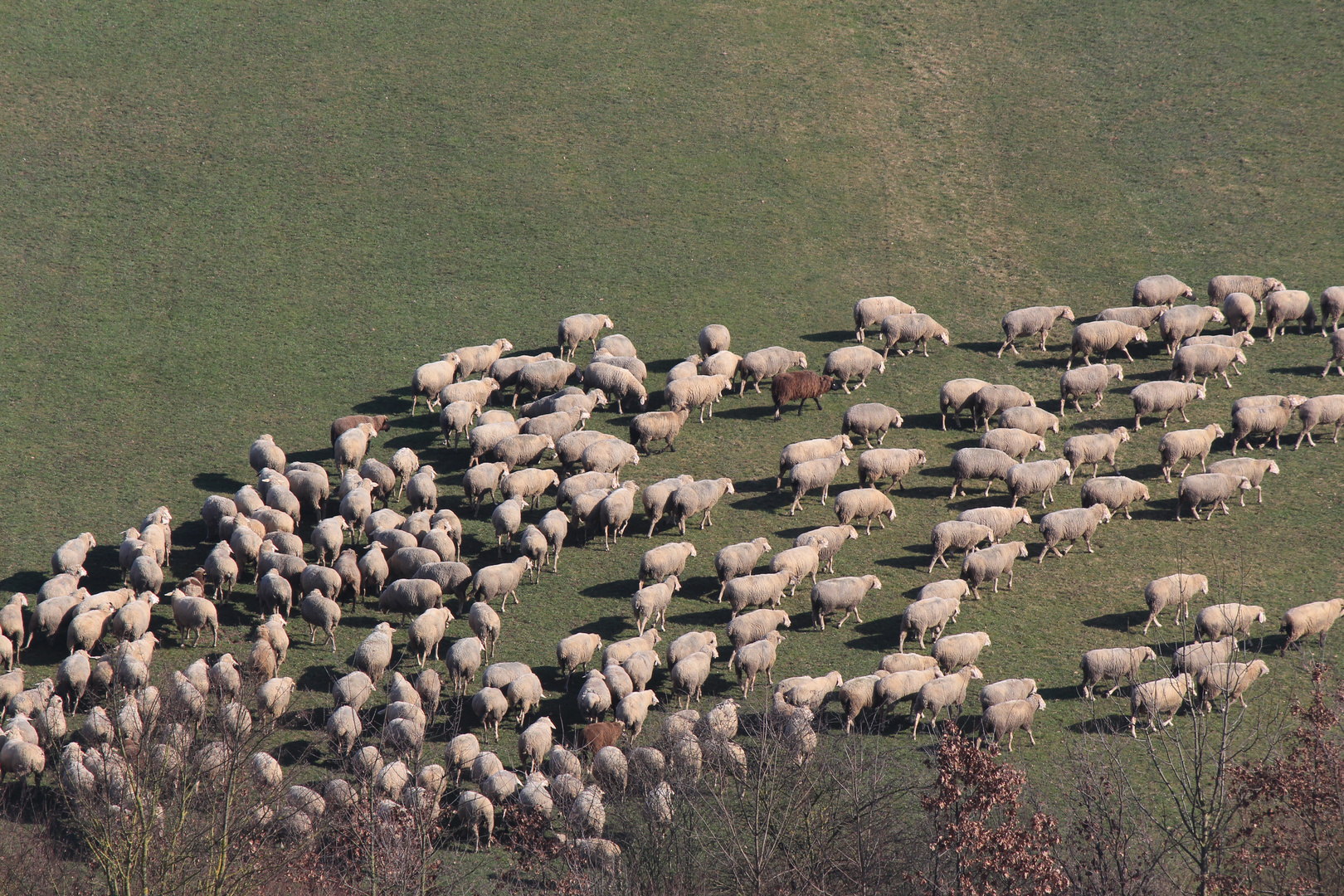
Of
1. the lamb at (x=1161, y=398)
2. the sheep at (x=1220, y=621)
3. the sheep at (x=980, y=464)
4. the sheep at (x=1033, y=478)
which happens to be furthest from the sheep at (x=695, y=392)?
the sheep at (x=1220, y=621)

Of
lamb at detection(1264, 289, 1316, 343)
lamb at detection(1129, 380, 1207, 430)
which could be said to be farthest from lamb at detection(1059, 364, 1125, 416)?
lamb at detection(1264, 289, 1316, 343)

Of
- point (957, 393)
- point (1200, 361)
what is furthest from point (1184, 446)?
point (957, 393)

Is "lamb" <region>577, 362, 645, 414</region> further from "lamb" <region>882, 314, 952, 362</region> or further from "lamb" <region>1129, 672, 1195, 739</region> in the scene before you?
"lamb" <region>1129, 672, 1195, 739</region>

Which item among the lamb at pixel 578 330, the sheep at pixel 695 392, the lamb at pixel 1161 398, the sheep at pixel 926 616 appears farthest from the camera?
the lamb at pixel 578 330

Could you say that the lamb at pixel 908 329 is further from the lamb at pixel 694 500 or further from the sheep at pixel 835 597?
the sheep at pixel 835 597

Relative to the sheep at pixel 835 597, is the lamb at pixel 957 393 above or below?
above

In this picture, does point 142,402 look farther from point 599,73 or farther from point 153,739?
point 599,73

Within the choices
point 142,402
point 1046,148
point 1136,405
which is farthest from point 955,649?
point 1046,148
